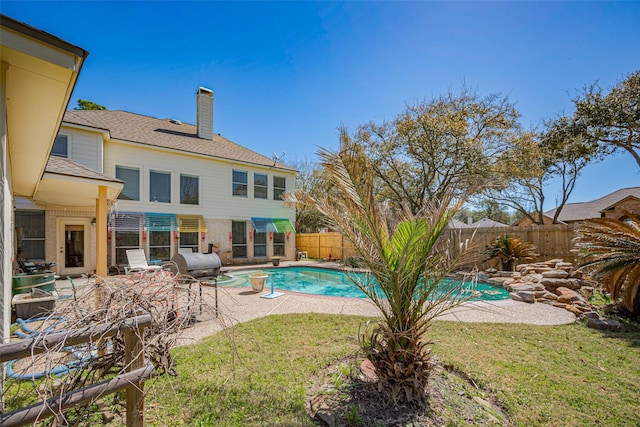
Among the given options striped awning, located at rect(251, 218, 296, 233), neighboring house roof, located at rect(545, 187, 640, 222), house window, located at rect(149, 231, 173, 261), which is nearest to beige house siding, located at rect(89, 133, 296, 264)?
striped awning, located at rect(251, 218, 296, 233)

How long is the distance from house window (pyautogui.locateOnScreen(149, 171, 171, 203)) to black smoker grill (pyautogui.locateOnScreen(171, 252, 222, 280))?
11541mm

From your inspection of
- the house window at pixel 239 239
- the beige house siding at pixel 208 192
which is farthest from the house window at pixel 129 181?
the house window at pixel 239 239

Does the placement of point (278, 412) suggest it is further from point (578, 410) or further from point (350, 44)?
point (350, 44)

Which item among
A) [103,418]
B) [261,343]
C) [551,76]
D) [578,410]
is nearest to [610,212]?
[551,76]

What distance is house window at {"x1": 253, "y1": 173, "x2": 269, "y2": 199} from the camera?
74.7 feet

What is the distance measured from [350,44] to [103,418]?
1472 cm

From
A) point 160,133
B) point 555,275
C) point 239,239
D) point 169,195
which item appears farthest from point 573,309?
point 160,133

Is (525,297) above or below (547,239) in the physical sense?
below

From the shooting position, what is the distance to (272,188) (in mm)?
23672

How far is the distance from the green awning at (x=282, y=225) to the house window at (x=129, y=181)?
9930mm

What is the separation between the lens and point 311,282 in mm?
16891

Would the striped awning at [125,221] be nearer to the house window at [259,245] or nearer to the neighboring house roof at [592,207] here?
the house window at [259,245]

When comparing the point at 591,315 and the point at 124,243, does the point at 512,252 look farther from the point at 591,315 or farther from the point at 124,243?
the point at 124,243

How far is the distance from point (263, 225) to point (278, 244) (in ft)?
8.12
